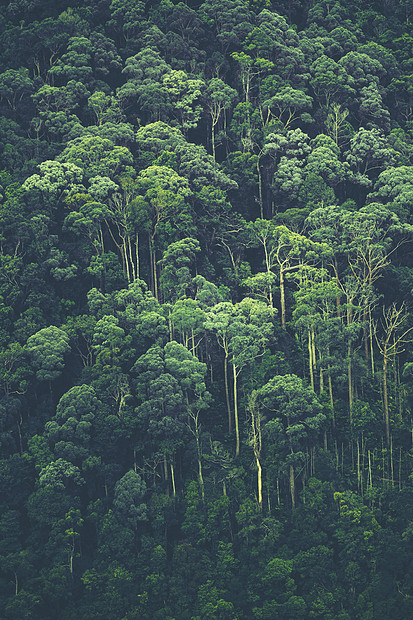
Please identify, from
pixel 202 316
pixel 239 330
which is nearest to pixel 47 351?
pixel 202 316

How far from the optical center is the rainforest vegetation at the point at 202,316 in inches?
1775

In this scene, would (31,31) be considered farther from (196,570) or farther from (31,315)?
(196,570)

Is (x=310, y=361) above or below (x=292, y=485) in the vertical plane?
above

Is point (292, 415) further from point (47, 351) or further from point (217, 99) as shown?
point (217, 99)

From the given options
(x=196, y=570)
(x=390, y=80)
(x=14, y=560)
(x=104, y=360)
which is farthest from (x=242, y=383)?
(x=390, y=80)

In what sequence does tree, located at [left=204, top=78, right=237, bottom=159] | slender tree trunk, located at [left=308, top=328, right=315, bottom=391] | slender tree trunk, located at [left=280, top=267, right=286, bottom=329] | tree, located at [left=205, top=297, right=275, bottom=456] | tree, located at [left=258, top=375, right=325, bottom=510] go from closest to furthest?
tree, located at [left=258, top=375, right=325, bottom=510] < tree, located at [left=205, top=297, right=275, bottom=456] < slender tree trunk, located at [left=308, top=328, right=315, bottom=391] < slender tree trunk, located at [left=280, top=267, right=286, bottom=329] < tree, located at [left=204, top=78, right=237, bottom=159]

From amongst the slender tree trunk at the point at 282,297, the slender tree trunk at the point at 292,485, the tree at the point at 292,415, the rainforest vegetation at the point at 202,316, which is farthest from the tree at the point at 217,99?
the slender tree trunk at the point at 292,485

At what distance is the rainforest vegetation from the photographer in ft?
148

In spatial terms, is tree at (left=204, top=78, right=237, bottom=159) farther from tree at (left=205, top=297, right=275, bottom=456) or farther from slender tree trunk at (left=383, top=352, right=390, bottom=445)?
slender tree trunk at (left=383, top=352, right=390, bottom=445)

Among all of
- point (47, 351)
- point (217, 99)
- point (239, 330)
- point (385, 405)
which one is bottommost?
point (385, 405)

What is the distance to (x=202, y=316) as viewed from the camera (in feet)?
165

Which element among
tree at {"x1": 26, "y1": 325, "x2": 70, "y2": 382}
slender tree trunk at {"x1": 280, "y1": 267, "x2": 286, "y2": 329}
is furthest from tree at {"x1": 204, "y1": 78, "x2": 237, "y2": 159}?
tree at {"x1": 26, "y1": 325, "x2": 70, "y2": 382}

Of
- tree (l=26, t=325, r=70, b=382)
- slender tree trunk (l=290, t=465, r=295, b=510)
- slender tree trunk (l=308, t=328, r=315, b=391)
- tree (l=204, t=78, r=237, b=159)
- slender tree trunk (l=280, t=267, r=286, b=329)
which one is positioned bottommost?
slender tree trunk (l=290, t=465, r=295, b=510)

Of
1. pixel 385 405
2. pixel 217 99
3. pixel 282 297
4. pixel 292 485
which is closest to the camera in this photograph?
pixel 292 485
